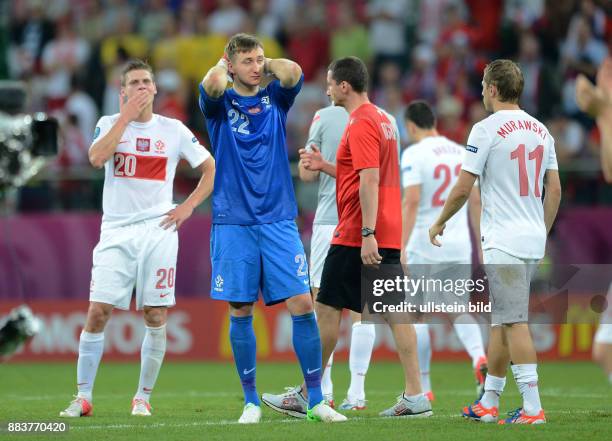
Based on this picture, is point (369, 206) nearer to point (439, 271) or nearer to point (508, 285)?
point (508, 285)

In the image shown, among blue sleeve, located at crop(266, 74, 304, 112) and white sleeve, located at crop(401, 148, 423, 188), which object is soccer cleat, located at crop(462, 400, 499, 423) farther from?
white sleeve, located at crop(401, 148, 423, 188)

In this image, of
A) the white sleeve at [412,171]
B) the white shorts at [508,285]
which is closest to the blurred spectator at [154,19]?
the white sleeve at [412,171]

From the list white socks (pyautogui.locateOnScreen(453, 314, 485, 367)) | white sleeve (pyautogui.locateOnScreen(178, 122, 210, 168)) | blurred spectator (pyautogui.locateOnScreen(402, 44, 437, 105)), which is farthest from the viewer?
blurred spectator (pyautogui.locateOnScreen(402, 44, 437, 105))

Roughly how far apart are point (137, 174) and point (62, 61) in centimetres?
1074

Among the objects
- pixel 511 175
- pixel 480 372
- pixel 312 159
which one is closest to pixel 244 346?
pixel 312 159

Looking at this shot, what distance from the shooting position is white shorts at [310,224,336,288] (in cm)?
1033

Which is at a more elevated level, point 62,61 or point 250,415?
point 62,61

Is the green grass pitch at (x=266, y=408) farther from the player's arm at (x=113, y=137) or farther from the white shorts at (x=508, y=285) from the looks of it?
the player's arm at (x=113, y=137)

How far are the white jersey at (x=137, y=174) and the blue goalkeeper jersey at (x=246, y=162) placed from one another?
3.45ft

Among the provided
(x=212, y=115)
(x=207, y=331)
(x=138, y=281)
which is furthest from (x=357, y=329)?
(x=207, y=331)

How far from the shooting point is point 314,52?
19016 millimetres

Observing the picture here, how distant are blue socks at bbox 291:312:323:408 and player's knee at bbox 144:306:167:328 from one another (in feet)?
4.91

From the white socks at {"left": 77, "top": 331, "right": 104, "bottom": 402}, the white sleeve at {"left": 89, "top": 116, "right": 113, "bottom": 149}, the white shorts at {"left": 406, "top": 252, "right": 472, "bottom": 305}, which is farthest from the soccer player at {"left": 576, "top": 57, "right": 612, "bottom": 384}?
the white shorts at {"left": 406, "top": 252, "right": 472, "bottom": 305}

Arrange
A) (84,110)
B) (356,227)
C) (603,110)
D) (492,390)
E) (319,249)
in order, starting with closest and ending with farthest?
1. (603,110)
2. (492,390)
3. (356,227)
4. (319,249)
5. (84,110)
